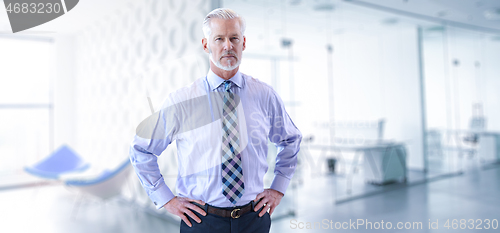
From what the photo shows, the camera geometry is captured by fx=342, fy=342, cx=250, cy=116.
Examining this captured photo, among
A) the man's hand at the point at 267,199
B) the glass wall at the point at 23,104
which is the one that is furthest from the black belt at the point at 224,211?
the glass wall at the point at 23,104

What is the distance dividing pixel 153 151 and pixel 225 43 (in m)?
0.59

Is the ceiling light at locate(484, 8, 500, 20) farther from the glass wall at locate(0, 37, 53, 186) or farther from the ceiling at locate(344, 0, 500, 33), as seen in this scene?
the glass wall at locate(0, 37, 53, 186)

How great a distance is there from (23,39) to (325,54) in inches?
204

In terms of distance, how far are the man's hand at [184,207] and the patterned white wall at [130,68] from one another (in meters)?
0.85

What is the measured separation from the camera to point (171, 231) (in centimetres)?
328

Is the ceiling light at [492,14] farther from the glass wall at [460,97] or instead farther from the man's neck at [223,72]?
the man's neck at [223,72]

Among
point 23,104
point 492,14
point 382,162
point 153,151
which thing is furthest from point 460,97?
point 23,104

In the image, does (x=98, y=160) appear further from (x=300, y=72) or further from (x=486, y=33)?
(x=486, y=33)

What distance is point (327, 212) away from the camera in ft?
12.3

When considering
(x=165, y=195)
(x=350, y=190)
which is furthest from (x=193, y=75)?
(x=350, y=190)

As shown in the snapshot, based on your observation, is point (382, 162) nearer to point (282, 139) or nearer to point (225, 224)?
point (282, 139)

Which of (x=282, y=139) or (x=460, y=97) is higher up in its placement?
(x=460, y=97)

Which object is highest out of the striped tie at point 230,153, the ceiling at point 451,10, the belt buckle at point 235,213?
the ceiling at point 451,10

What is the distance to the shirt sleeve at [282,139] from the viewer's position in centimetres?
170
